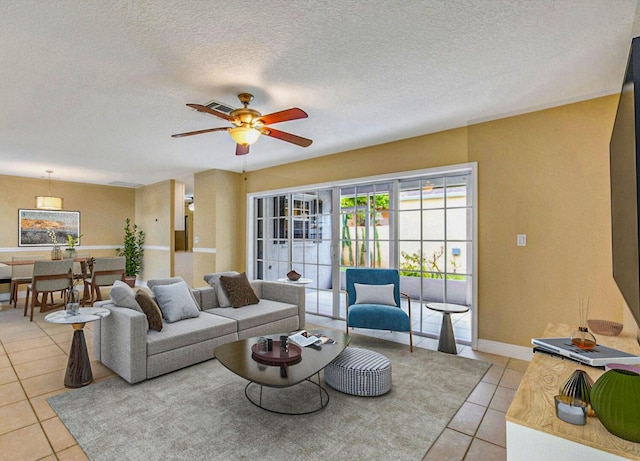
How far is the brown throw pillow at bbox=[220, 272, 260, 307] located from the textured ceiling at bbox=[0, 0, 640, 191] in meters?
1.96

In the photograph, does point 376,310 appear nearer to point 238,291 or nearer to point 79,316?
point 238,291

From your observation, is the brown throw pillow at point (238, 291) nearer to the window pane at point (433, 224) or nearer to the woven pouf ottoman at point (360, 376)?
the woven pouf ottoman at point (360, 376)

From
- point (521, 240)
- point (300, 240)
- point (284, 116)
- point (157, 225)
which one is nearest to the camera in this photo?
point (284, 116)

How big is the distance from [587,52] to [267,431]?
3496 millimetres

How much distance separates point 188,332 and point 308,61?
8.83 feet

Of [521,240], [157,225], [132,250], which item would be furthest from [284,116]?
[132,250]

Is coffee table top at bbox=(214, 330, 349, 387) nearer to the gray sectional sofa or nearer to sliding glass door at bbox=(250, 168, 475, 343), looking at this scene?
the gray sectional sofa

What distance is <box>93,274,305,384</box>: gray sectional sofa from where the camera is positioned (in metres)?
2.88

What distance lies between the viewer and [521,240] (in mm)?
3500

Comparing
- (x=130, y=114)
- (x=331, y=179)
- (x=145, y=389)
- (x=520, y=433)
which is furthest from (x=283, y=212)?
(x=520, y=433)

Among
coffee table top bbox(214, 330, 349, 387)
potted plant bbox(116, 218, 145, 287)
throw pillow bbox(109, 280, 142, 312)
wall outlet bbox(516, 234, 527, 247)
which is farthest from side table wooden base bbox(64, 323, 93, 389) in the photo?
potted plant bbox(116, 218, 145, 287)

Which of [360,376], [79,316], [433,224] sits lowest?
[360,376]

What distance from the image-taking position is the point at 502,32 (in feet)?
7.01

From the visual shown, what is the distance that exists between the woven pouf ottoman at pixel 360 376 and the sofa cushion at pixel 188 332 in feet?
4.30
